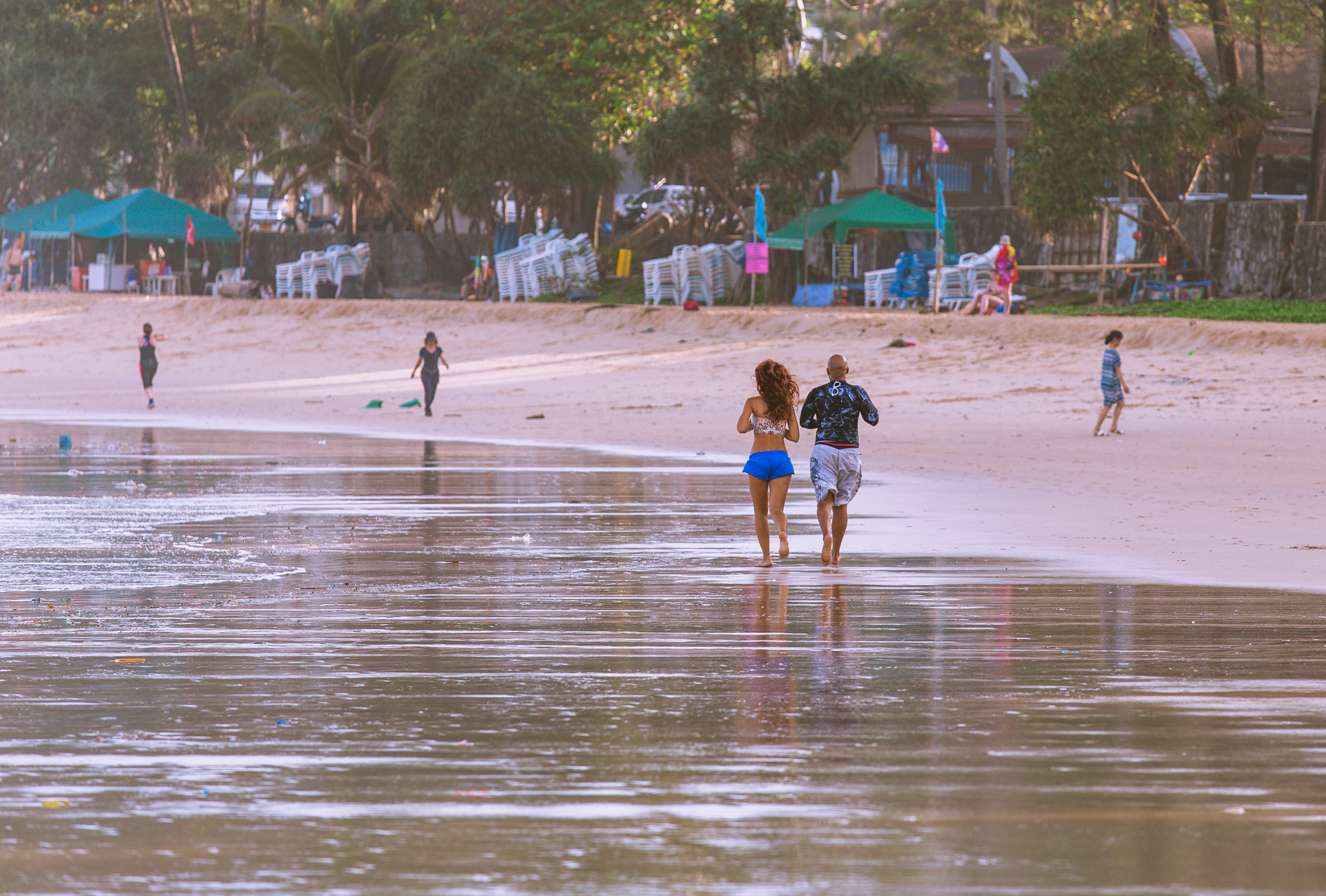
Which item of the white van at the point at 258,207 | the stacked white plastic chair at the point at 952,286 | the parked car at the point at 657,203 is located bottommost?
the stacked white plastic chair at the point at 952,286

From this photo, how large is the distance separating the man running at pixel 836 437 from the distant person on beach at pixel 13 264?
38.5m

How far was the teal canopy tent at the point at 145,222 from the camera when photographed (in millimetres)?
41469

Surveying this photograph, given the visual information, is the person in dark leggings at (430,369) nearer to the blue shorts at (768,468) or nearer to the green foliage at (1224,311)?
the green foliage at (1224,311)

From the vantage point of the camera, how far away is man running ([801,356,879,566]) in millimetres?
9883

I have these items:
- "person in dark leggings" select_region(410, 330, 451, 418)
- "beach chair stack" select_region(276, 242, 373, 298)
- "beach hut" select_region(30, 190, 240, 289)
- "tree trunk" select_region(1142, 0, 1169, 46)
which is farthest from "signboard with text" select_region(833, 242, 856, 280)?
"beach hut" select_region(30, 190, 240, 289)

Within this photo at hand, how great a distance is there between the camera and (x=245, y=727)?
559 centimetres

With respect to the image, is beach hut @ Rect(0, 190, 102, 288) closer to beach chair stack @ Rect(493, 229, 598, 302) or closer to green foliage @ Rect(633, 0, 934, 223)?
beach chair stack @ Rect(493, 229, 598, 302)

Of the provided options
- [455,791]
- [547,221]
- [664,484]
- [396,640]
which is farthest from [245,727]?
[547,221]

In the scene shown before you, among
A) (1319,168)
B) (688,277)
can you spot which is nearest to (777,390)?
(1319,168)

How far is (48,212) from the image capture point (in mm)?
44875

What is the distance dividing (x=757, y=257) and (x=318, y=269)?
1485 cm

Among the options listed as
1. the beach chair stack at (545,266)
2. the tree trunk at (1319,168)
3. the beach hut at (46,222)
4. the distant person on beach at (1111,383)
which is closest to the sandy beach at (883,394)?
the distant person on beach at (1111,383)

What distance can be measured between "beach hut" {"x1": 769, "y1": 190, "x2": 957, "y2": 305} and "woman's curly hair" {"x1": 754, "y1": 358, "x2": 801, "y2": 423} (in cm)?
A: 2070

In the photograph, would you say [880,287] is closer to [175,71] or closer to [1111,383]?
[1111,383]
